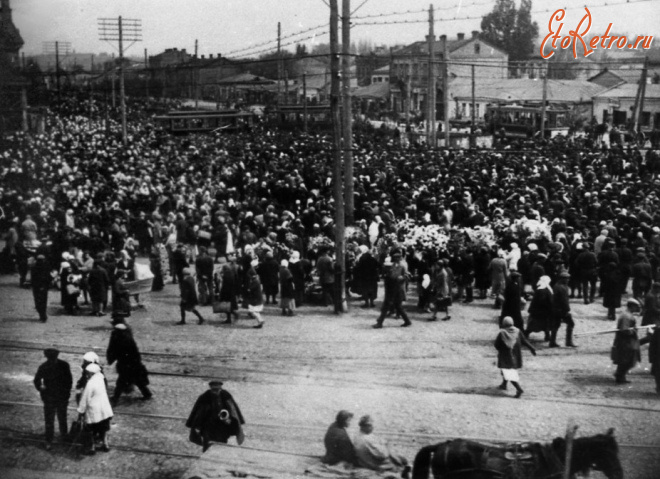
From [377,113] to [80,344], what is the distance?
161ft

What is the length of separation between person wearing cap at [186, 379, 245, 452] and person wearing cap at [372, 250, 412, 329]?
622 centimetres

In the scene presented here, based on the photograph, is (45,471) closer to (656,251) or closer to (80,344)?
(80,344)

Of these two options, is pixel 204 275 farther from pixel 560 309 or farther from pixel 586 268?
pixel 586 268

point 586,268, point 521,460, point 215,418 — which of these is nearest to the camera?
point 521,460

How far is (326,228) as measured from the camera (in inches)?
738

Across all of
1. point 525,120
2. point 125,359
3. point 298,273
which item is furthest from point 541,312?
point 525,120

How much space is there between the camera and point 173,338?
14.7 meters

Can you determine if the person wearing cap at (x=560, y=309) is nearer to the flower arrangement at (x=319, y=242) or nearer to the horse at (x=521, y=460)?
the flower arrangement at (x=319, y=242)

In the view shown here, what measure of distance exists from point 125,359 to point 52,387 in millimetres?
1274

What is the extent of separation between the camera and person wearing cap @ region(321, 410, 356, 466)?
852cm

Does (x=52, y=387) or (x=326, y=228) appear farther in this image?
(x=326, y=228)

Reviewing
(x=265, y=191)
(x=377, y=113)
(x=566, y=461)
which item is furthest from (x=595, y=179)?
(x=377, y=113)

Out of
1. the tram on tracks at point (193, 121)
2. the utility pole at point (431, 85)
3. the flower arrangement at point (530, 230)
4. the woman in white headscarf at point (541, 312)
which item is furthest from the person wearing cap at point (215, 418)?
the tram on tracks at point (193, 121)

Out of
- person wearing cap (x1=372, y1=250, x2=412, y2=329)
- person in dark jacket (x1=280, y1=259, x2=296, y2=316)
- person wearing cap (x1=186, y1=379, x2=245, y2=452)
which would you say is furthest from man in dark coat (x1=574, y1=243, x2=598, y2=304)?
person wearing cap (x1=186, y1=379, x2=245, y2=452)
